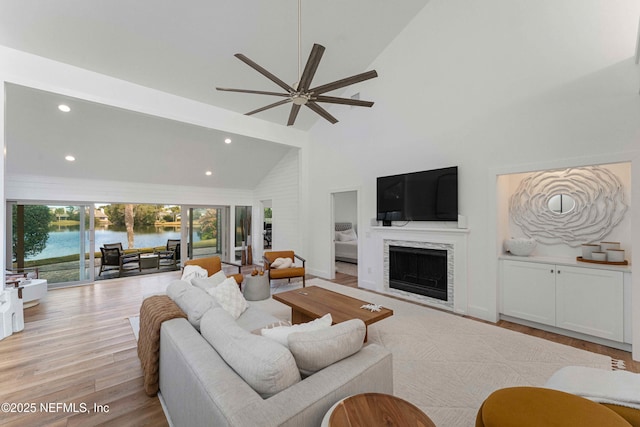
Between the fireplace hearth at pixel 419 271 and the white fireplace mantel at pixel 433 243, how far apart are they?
0.10 meters

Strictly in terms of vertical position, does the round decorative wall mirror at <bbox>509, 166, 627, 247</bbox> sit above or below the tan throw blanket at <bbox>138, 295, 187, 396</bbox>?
above

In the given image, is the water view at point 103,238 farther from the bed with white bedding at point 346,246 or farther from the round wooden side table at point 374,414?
the round wooden side table at point 374,414

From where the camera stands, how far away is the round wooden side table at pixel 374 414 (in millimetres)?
1087

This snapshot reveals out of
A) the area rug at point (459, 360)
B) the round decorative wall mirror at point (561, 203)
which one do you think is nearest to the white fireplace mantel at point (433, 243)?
the area rug at point (459, 360)

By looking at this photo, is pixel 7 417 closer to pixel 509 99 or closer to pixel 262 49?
pixel 262 49

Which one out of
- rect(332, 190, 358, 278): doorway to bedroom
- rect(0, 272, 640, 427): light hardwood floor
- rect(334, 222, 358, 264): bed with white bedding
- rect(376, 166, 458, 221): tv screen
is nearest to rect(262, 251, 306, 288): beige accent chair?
rect(332, 190, 358, 278): doorway to bedroom

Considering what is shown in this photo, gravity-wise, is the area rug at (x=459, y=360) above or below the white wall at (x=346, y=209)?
below

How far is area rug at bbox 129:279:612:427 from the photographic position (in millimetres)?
2158

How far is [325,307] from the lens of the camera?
3.17m

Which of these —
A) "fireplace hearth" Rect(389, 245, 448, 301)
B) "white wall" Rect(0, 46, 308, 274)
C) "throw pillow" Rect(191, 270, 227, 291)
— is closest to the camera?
"throw pillow" Rect(191, 270, 227, 291)

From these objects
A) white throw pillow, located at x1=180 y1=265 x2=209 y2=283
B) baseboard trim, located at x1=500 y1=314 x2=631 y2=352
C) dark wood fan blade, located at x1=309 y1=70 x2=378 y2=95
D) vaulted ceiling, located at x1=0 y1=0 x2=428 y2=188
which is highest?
vaulted ceiling, located at x1=0 y1=0 x2=428 y2=188

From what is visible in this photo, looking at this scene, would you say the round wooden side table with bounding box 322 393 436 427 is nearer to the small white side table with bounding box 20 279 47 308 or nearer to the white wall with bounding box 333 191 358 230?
the small white side table with bounding box 20 279 47 308

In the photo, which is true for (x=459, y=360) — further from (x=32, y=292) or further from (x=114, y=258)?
(x=114, y=258)

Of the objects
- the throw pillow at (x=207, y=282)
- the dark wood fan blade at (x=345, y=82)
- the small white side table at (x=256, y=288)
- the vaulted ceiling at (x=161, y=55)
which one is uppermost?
the vaulted ceiling at (x=161, y=55)
